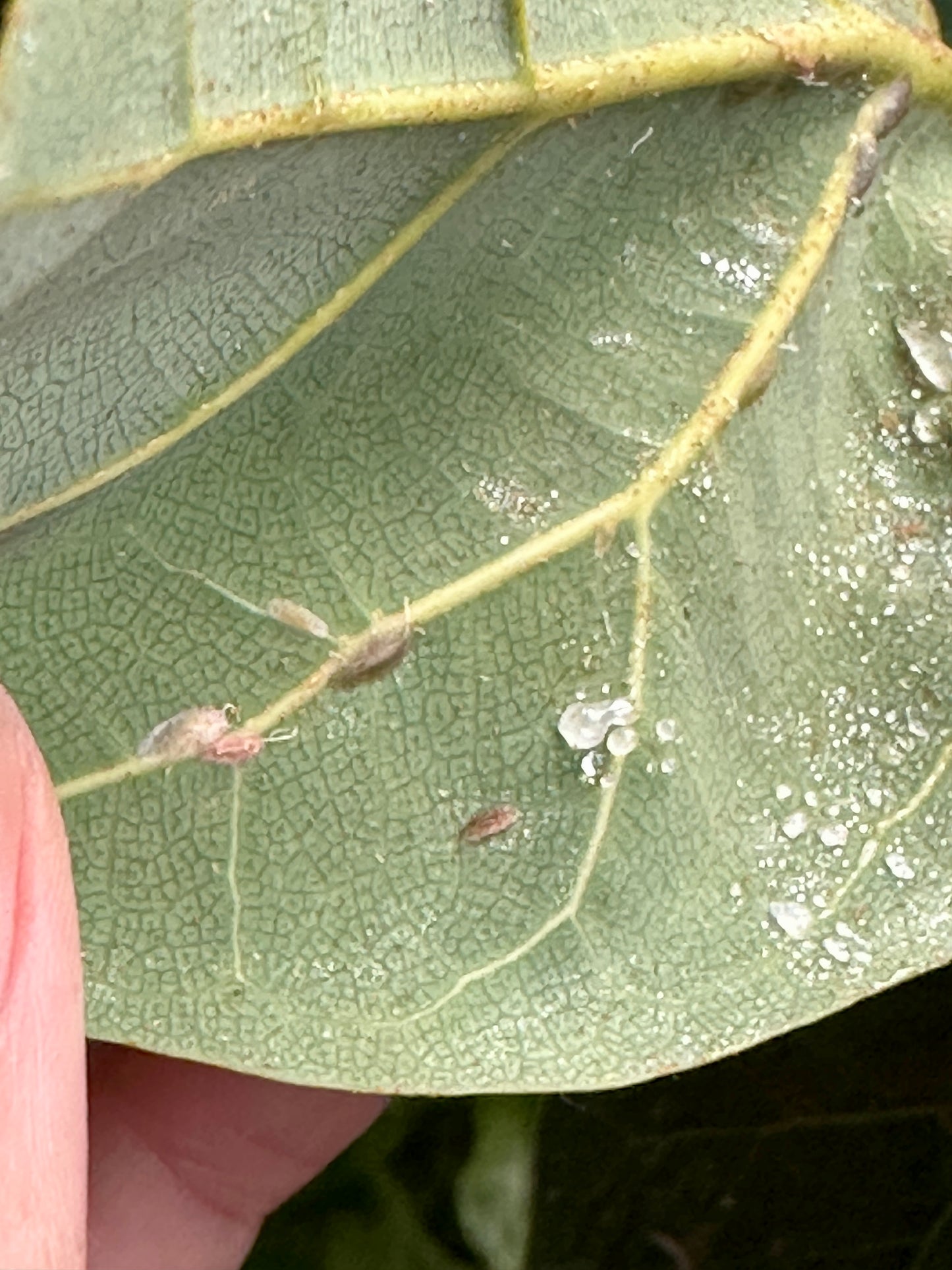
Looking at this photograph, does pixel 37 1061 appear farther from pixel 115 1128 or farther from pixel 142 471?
pixel 115 1128

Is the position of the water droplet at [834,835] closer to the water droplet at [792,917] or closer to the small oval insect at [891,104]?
the water droplet at [792,917]

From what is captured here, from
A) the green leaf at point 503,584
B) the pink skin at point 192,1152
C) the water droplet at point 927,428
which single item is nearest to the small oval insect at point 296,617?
the green leaf at point 503,584

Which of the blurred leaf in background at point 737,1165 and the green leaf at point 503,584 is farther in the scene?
the blurred leaf in background at point 737,1165

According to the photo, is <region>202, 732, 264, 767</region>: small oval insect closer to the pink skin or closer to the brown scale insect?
the brown scale insect

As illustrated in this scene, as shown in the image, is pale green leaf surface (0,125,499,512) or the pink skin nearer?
pale green leaf surface (0,125,499,512)

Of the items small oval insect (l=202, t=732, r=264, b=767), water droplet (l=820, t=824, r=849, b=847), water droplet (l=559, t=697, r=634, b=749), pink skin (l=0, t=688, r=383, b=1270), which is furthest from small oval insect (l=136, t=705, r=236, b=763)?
pink skin (l=0, t=688, r=383, b=1270)

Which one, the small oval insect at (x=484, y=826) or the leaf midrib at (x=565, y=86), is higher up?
the leaf midrib at (x=565, y=86)

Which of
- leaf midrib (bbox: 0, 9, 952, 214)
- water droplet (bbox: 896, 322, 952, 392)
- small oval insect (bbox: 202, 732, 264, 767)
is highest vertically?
leaf midrib (bbox: 0, 9, 952, 214)

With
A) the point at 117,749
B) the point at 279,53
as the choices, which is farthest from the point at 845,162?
the point at 117,749
